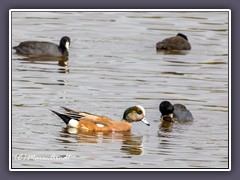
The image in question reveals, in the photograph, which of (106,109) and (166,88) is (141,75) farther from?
(106,109)

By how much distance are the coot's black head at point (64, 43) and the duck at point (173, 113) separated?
6.76m

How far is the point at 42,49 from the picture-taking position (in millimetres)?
25484

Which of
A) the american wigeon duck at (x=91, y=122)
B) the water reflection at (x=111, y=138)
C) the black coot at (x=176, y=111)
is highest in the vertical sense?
the black coot at (x=176, y=111)

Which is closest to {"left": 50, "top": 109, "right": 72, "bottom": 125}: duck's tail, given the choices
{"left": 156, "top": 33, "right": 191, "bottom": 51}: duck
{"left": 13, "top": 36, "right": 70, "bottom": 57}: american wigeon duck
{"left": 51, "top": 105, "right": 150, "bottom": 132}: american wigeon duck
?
{"left": 51, "top": 105, "right": 150, "bottom": 132}: american wigeon duck

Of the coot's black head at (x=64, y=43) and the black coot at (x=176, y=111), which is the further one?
the coot's black head at (x=64, y=43)

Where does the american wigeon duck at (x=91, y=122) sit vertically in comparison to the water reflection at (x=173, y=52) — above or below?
below

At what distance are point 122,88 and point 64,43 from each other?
5452 millimetres

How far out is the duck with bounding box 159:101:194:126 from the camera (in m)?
19.0

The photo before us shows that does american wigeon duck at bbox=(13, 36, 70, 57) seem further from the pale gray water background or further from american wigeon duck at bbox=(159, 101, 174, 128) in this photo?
american wigeon duck at bbox=(159, 101, 174, 128)

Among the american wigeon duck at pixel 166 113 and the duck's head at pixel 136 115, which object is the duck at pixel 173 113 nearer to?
the american wigeon duck at pixel 166 113

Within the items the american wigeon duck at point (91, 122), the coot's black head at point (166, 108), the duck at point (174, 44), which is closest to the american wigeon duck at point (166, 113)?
the coot's black head at point (166, 108)

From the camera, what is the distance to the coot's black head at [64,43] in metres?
25.8

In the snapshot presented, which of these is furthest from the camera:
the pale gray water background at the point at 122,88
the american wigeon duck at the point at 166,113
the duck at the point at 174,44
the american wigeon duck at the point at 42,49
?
the duck at the point at 174,44

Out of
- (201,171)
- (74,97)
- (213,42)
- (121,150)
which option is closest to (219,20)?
(213,42)
